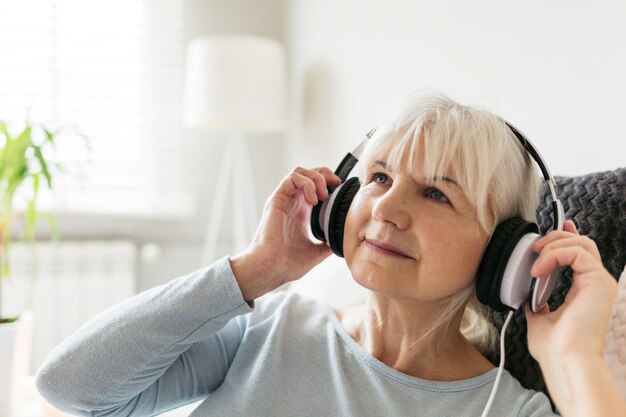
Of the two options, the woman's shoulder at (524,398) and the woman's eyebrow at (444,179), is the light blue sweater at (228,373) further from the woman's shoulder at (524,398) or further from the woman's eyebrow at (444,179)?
the woman's eyebrow at (444,179)

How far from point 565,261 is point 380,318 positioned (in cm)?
33

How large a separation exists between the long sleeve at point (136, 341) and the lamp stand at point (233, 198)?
2026 millimetres

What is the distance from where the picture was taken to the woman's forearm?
2.67 feet

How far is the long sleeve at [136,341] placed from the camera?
3.38ft

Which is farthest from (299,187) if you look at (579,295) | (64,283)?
(64,283)

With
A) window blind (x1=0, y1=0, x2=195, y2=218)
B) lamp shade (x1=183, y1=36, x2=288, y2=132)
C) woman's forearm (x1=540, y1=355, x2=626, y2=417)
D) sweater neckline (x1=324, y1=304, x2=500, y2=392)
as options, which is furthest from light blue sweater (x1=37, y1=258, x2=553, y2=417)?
window blind (x1=0, y1=0, x2=195, y2=218)

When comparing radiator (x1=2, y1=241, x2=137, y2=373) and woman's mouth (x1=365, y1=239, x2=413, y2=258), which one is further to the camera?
radiator (x1=2, y1=241, x2=137, y2=373)

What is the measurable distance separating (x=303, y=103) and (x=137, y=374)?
2.23 m

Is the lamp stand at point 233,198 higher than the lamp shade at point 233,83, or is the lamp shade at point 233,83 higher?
the lamp shade at point 233,83

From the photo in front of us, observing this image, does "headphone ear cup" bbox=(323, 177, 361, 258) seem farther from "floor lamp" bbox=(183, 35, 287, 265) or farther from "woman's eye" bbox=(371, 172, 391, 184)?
"floor lamp" bbox=(183, 35, 287, 265)

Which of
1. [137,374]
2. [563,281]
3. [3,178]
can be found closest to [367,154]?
[563,281]

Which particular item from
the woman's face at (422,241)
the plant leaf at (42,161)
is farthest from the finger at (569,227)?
the plant leaf at (42,161)

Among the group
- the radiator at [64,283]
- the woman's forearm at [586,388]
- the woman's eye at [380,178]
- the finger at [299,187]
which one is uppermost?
the woman's eye at [380,178]

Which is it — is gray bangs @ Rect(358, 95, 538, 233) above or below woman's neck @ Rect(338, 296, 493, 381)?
above
